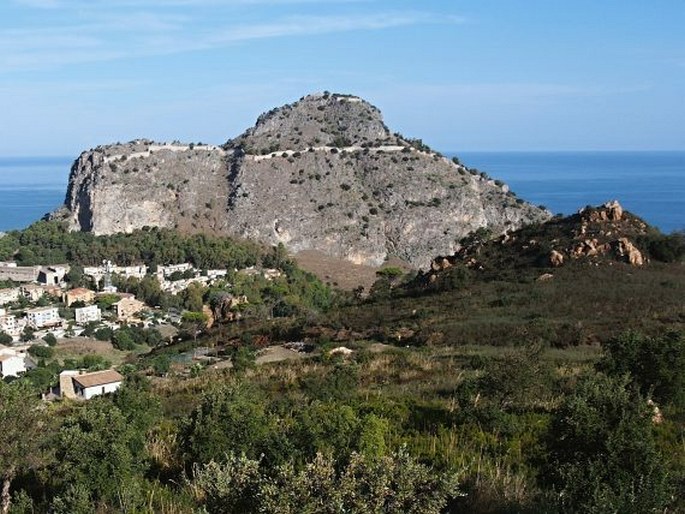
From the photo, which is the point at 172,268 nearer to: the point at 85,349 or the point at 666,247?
the point at 85,349

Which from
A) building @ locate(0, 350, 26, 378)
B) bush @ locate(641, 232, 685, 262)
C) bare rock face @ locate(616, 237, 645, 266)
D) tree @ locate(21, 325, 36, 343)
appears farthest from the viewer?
tree @ locate(21, 325, 36, 343)

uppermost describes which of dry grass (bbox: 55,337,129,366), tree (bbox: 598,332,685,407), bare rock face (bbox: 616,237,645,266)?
bare rock face (bbox: 616,237,645,266)

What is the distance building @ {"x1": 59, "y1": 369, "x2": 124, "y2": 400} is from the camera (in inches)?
1240

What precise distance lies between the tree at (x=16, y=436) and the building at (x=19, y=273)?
225 feet

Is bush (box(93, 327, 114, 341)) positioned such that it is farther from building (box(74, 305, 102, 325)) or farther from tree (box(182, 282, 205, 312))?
tree (box(182, 282, 205, 312))

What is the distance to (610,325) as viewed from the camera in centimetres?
1955

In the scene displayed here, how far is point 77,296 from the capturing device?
209ft

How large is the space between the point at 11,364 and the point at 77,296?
69.7 feet

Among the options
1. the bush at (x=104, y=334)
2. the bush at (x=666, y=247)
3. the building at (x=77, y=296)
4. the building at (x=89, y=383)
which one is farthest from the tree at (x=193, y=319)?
the bush at (x=666, y=247)

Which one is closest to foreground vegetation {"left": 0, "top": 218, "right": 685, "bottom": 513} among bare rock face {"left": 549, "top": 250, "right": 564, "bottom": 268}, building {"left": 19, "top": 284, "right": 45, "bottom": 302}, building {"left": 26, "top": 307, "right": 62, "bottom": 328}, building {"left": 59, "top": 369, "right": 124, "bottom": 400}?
bare rock face {"left": 549, "top": 250, "right": 564, "bottom": 268}

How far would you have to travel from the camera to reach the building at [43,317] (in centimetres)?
5738

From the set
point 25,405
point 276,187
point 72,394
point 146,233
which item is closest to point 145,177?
point 146,233

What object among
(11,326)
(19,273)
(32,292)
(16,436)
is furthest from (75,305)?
(16,436)

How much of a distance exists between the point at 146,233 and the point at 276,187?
16477 mm
